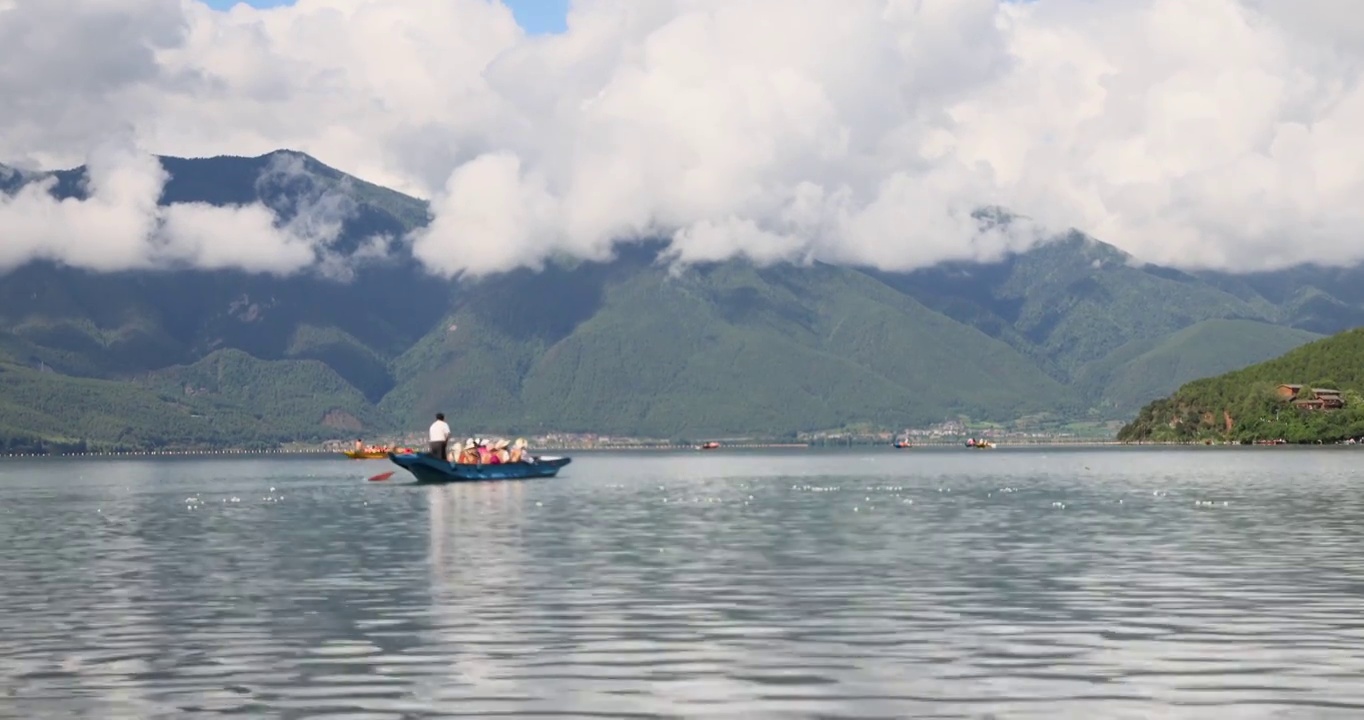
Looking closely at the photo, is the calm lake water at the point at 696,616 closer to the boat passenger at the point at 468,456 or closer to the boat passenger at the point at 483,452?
the boat passenger at the point at 468,456

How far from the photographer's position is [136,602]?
51.2 metres

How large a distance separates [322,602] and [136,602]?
17.7 feet

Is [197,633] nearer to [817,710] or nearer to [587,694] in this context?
[587,694]

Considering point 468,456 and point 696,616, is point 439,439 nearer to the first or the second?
point 468,456

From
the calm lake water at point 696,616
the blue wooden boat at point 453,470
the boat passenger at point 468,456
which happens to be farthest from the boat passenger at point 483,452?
the calm lake water at point 696,616

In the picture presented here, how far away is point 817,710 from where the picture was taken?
3141 cm

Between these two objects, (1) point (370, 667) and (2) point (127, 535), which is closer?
(1) point (370, 667)

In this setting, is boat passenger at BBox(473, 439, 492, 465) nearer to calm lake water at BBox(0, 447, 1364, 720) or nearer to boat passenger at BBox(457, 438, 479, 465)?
boat passenger at BBox(457, 438, 479, 465)

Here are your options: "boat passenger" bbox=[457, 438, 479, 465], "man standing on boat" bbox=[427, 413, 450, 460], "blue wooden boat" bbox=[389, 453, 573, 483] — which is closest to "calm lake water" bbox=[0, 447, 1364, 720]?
"blue wooden boat" bbox=[389, 453, 573, 483]

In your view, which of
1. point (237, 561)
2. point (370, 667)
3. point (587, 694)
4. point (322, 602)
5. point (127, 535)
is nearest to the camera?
point (587, 694)

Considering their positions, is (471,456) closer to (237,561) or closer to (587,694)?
(237,561)

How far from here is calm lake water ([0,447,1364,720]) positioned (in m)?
33.1

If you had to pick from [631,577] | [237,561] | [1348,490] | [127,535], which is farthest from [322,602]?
[1348,490]

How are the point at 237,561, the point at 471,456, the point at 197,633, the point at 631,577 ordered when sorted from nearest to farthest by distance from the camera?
the point at 197,633
the point at 631,577
the point at 237,561
the point at 471,456
